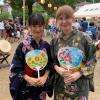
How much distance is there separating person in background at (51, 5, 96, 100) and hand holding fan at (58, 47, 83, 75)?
38 mm

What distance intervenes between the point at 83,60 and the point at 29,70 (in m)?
0.50

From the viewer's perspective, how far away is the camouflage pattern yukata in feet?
11.7

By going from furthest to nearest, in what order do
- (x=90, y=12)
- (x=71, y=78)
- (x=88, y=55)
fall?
(x=90, y=12), (x=88, y=55), (x=71, y=78)

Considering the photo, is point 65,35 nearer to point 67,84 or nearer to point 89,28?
point 67,84

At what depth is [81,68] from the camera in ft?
11.7

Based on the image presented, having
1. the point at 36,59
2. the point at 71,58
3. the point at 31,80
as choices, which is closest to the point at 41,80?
the point at 31,80

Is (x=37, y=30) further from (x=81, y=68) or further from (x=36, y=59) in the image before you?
(x=81, y=68)

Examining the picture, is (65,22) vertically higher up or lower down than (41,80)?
higher up

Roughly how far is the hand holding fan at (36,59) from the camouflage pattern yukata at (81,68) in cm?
9

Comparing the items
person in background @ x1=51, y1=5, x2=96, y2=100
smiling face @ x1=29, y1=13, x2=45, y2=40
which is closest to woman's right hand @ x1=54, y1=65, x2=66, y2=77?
person in background @ x1=51, y1=5, x2=96, y2=100

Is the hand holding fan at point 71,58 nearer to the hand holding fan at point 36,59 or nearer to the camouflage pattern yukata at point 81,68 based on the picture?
the camouflage pattern yukata at point 81,68

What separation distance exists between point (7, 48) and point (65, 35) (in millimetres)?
8738

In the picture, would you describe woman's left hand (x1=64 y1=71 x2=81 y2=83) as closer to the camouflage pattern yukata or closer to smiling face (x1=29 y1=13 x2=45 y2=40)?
the camouflage pattern yukata

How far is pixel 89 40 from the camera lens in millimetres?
3564
